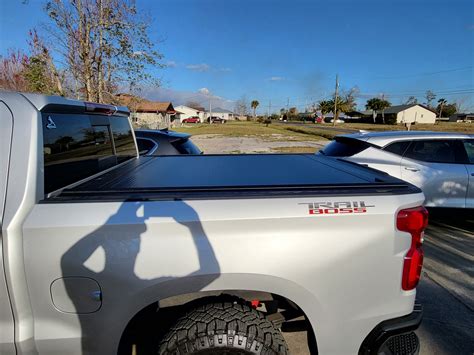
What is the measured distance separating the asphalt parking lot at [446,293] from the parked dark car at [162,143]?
3.76m

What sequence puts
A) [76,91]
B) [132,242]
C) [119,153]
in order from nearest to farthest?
[132,242]
[119,153]
[76,91]

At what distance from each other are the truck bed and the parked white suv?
9.02 feet

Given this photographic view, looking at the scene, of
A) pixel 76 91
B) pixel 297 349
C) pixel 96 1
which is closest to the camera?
pixel 297 349

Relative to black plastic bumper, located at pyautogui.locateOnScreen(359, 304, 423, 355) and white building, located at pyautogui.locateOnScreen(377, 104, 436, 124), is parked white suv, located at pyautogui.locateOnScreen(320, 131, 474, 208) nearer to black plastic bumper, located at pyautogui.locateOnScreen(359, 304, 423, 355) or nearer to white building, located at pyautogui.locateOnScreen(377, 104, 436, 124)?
black plastic bumper, located at pyautogui.locateOnScreen(359, 304, 423, 355)

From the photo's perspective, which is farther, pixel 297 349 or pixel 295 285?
pixel 297 349

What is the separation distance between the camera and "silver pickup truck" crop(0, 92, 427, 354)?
4.75 feet

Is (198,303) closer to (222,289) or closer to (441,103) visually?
(222,289)

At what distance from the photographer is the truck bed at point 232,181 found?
5.41 feet

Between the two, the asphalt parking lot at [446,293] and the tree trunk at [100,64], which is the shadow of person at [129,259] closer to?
the asphalt parking lot at [446,293]

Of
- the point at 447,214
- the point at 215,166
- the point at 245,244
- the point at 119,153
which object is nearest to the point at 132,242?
the point at 245,244

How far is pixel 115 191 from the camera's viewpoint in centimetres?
163

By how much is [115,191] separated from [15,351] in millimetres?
919

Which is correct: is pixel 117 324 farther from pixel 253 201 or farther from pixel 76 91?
pixel 76 91

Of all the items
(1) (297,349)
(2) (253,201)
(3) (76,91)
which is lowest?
(1) (297,349)
